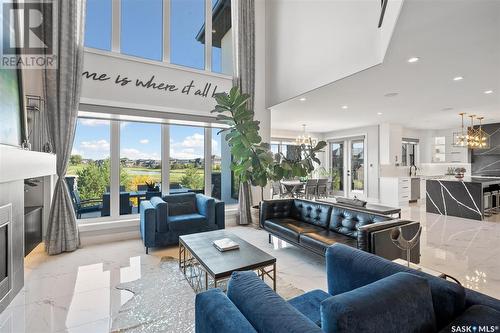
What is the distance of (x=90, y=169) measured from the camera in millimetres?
4457

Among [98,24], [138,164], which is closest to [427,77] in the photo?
[138,164]

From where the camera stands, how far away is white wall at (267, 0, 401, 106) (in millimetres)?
3334

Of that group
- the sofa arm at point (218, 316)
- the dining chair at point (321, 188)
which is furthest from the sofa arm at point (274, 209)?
the dining chair at point (321, 188)

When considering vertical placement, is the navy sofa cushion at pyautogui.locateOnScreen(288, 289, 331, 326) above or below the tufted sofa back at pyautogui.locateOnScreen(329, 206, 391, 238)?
below

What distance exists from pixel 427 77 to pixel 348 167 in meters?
6.01

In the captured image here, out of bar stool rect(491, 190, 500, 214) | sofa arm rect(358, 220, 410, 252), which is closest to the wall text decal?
sofa arm rect(358, 220, 410, 252)

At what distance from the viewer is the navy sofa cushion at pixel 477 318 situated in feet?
3.27

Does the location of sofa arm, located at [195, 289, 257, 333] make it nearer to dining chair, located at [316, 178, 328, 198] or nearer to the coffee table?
the coffee table

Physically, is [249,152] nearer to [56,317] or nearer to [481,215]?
[56,317]

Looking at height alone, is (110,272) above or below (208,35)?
below

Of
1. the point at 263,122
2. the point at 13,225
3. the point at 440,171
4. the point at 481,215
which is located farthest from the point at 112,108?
the point at 440,171

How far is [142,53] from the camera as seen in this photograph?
4.69 m

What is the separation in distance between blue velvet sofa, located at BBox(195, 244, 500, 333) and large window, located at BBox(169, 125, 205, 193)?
13.6 ft

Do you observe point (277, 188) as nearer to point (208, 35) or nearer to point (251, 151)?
point (251, 151)
